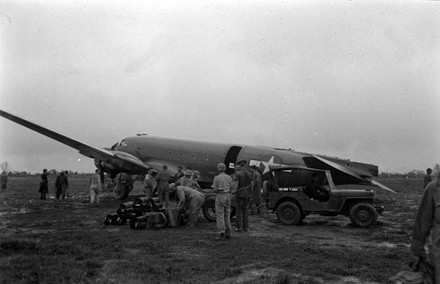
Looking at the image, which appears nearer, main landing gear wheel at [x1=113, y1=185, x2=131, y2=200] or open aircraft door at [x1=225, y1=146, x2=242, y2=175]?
open aircraft door at [x1=225, y1=146, x2=242, y2=175]

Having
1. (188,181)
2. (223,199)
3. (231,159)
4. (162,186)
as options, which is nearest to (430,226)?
(223,199)

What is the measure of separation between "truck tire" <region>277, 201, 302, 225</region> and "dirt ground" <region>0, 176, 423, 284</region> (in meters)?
0.30

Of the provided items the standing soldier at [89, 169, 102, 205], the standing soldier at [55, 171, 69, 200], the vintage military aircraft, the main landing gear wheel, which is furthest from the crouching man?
the standing soldier at [55, 171, 69, 200]

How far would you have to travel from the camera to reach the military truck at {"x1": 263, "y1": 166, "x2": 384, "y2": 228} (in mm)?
12172

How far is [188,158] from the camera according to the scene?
2059 cm

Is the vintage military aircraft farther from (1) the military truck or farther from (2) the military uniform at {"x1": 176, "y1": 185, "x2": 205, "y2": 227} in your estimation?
(2) the military uniform at {"x1": 176, "y1": 185, "x2": 205, "y2": 227}

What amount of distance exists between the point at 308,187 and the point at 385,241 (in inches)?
124

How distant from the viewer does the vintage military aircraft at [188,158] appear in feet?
53.8

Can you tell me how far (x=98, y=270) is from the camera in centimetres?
663

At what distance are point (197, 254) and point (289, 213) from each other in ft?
17.7

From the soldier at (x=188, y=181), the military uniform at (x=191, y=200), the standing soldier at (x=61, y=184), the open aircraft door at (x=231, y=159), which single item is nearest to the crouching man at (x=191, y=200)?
the military uniform at (x=191, y=200)

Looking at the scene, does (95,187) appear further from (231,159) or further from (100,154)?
(231,159)

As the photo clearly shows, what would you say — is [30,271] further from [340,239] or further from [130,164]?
[130,164]

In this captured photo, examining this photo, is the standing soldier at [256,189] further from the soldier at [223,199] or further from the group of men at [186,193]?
the soldier at [223,199]
